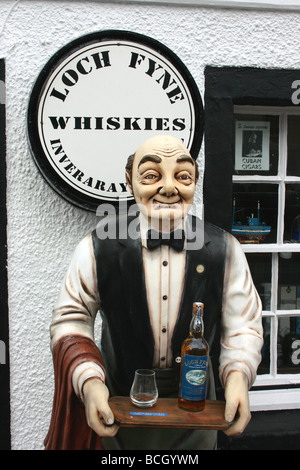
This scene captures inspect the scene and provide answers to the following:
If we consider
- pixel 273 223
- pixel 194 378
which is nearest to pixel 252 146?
pixel 273 223

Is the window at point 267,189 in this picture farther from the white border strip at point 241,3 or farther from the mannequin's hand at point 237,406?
the mannequin's hand at point 237,406

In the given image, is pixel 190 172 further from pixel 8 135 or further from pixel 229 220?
pixel 8 135

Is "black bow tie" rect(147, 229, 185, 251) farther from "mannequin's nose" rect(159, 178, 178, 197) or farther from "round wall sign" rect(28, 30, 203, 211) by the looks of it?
"round wall sign" rect(28, 30, 203, 211)

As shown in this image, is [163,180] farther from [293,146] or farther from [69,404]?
[293,146]

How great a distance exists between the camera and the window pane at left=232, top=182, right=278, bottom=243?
9.18 feet

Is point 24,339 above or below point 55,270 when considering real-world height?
below

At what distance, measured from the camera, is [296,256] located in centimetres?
289

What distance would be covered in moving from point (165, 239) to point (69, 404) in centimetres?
68

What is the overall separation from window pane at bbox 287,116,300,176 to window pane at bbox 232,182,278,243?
156 mm

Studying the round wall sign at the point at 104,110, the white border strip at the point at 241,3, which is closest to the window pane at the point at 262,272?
the round wall sign at the point at 104,110

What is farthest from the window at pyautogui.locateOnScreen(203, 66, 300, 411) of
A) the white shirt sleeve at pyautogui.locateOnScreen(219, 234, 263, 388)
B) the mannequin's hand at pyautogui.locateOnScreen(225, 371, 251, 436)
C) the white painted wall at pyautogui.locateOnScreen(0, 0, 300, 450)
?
the mannequin's hand at pyautogui.locateOnScreen(225, 371, 251, 436)

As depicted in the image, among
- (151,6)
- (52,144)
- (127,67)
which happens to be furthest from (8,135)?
(151,6)

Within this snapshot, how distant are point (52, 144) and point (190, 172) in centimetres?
91

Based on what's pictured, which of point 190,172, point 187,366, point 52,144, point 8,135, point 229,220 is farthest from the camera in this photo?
point 229,220
